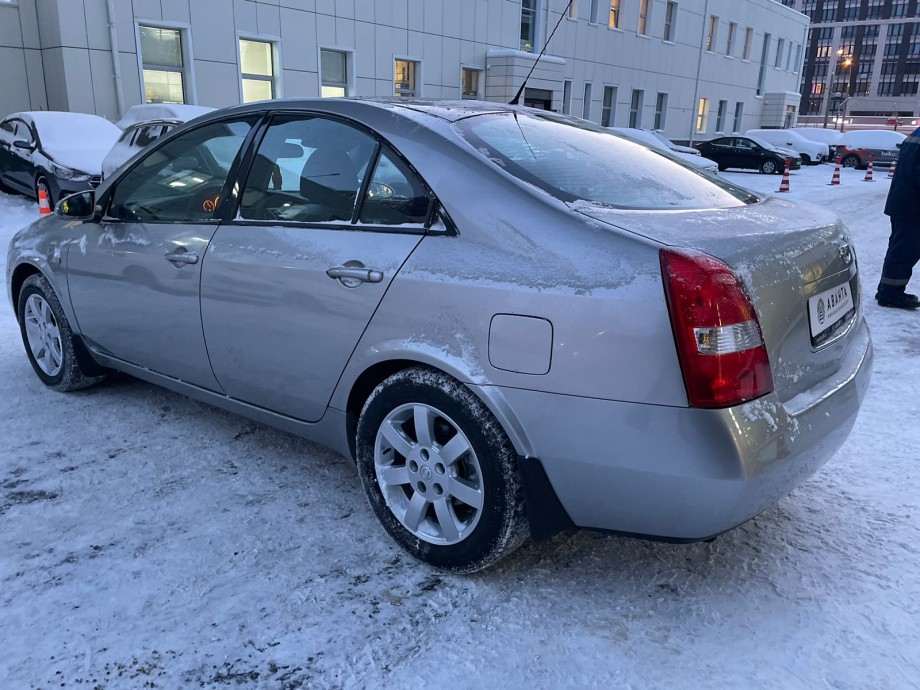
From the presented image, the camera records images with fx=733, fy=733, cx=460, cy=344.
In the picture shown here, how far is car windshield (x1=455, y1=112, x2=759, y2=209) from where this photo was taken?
2479 millimetres

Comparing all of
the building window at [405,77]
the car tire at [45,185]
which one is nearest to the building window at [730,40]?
the building window at [405,77]

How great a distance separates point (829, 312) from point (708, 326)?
0.75 meters

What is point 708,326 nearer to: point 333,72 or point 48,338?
point 48,338

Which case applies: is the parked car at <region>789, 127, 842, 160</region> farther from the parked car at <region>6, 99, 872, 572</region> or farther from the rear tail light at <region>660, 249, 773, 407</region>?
the rear tail light at <region>660, 249, 773, 407</region>

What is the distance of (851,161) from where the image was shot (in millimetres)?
31297

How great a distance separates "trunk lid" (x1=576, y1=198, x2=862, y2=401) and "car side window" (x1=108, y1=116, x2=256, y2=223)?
5.69 feet

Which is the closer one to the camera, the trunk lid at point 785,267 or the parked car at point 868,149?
the trunk lid at point 785,267

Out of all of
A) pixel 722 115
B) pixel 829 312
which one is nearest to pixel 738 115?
pixel 722 115

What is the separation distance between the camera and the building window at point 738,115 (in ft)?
130

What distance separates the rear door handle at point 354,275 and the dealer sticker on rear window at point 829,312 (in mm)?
1424

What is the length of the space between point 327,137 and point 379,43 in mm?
19201

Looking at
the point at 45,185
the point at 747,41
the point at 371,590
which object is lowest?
the point at 371,590

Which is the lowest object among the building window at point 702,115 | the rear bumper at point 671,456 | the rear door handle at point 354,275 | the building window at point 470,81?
the rear bumper at point 671,456

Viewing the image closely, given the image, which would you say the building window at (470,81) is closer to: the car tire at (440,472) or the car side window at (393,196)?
the car side window at (393,196)
